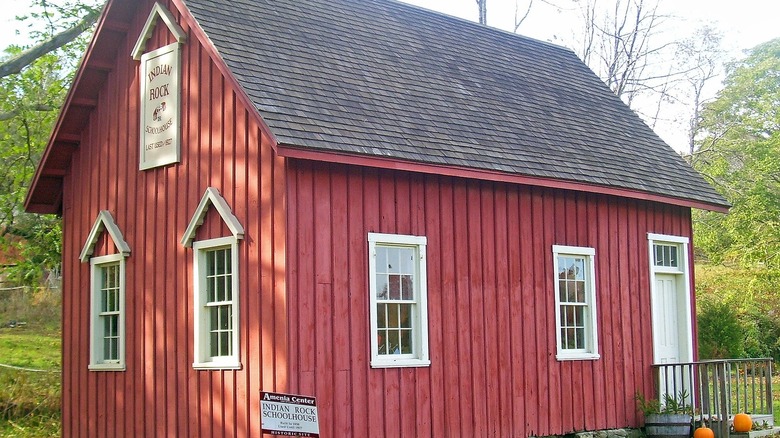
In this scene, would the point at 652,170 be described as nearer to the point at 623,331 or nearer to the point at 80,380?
the point at 623,331

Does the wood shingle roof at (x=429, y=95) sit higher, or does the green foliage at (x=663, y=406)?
the wood shingle roof at (x=429, y=95)

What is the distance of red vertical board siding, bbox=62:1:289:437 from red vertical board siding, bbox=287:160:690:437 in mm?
510

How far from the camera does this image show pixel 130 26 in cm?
1502

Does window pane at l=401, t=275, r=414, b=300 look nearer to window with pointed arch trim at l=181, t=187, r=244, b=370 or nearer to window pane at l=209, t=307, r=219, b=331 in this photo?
window with pointed arch trim at l=181, t=187, r=244, b=370

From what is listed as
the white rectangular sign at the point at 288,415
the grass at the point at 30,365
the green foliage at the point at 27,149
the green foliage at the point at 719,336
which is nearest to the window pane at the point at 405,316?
the white rectangular sign at the point at 288,415

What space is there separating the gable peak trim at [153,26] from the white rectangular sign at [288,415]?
539 centimetres

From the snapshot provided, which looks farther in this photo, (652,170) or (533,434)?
(652,170)

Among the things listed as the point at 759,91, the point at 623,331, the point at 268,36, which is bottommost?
the point at 623,331

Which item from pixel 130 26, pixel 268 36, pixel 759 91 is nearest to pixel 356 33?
pixel 268 36

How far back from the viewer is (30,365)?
23188mm

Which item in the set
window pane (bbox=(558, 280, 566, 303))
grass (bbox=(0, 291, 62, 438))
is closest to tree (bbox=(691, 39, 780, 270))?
window pane (bbox=(558, 280, 566, 303))

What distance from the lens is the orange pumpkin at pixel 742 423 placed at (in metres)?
15.7

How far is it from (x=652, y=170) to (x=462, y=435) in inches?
243

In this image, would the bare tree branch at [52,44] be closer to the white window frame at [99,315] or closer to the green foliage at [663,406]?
the white window frame at [99,315]
